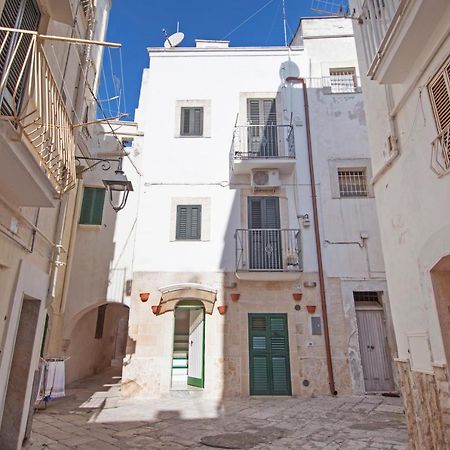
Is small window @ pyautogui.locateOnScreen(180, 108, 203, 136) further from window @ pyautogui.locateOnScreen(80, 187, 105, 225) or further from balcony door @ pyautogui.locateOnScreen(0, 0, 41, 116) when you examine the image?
balcony door @ pyautogui.locateOnScreen(0, 0, 41, 116)

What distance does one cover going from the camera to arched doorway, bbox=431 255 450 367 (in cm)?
421

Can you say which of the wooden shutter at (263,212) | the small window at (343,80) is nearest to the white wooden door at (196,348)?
the wooden shutter at (263,212)

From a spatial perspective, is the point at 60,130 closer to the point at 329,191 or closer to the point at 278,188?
the point at 278,188

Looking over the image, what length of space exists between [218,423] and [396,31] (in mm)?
7194

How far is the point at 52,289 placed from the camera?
622 cm

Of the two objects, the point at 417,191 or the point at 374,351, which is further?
the point at 374,351

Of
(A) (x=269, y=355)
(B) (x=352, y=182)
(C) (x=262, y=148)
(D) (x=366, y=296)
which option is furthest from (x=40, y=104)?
(B) (x=352, y=182)

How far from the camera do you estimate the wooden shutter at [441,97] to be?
13.8 ft

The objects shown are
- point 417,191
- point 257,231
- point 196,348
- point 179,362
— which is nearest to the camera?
point 417,191

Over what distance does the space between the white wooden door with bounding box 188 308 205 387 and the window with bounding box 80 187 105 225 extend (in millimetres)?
4688

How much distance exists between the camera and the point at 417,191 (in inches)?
Answer: 187

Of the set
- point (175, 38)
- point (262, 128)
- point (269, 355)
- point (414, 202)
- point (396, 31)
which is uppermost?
point (175, 38)

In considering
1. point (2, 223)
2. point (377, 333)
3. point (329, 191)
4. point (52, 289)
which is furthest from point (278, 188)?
point (2, 223)

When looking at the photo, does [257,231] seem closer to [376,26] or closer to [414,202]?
[414,202]
